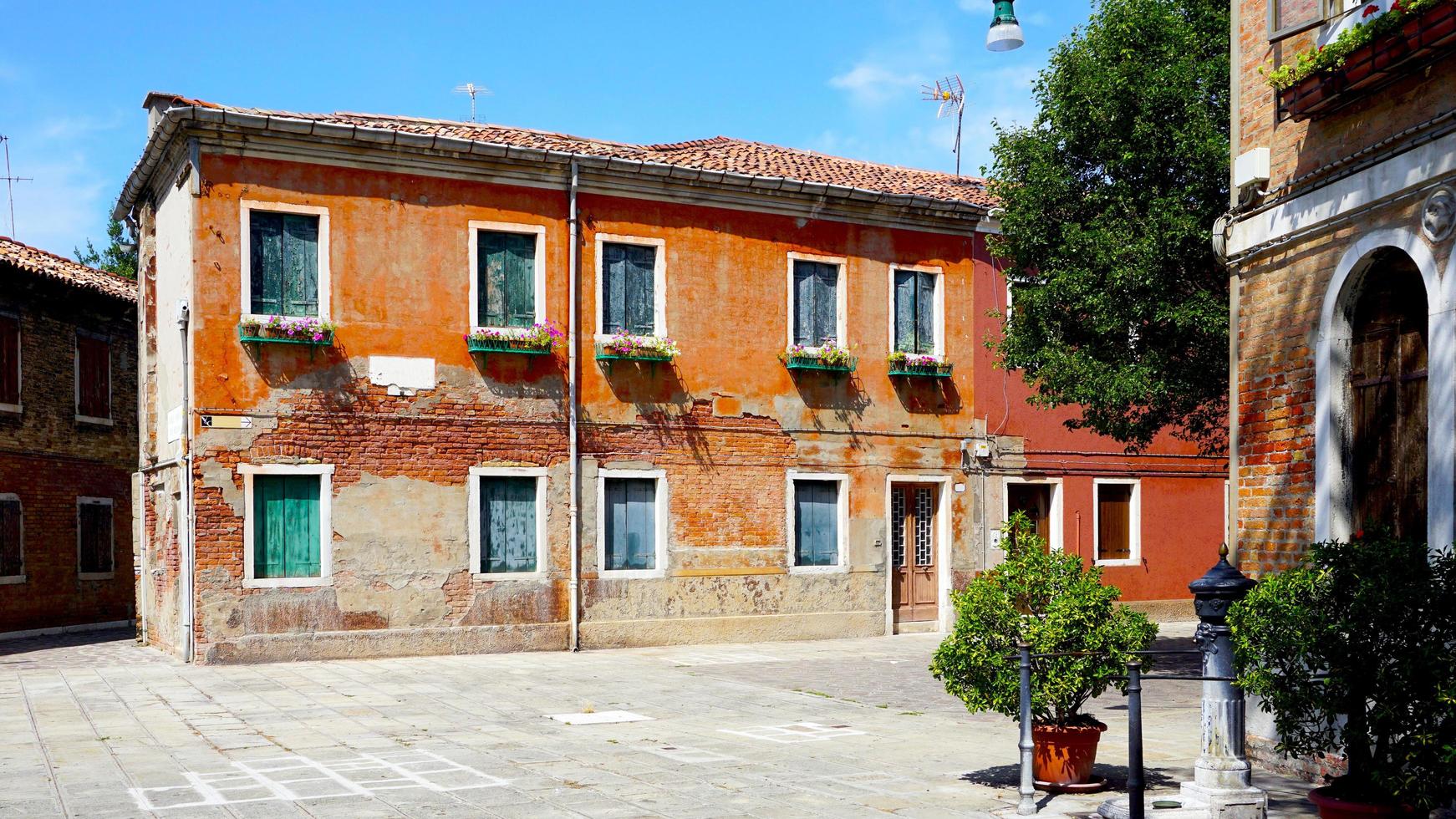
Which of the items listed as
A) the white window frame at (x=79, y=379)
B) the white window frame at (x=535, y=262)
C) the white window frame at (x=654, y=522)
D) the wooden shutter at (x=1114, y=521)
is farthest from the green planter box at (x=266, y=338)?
the wooden shutter at (x=1114, y=521)

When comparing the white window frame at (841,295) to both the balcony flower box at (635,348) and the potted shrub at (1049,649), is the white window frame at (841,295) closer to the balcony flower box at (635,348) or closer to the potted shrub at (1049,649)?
the balcony flower box at (635,348)

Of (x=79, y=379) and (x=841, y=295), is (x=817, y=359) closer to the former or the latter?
(x=841, y=295)

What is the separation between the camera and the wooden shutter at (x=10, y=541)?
20.6m

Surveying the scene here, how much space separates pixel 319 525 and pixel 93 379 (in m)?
9.28

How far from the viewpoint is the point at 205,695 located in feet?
43.0

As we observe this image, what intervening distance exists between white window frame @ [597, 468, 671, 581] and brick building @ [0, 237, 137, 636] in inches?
385

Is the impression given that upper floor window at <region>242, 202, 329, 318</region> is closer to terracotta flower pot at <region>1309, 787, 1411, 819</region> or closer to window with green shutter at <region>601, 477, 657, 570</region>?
window with green shutter at <region>601, 477, 657, 570</region>

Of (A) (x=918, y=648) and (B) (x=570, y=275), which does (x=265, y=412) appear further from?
(A) (x=918, y=648)

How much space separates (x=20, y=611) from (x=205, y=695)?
9969 mm

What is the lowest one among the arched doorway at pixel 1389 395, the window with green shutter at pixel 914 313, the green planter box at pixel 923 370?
the arched doorway at pixel 1389 395

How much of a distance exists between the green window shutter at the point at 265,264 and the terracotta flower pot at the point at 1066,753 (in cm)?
1155

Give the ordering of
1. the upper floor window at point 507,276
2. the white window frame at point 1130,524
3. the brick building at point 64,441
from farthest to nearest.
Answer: the white window frame at point 1130,524 < the brick building at point 64,441 < the upper floor window at point 507,276

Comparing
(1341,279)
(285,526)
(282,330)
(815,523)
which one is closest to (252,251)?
(282,330)

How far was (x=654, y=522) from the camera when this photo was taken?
1856 centimetres
